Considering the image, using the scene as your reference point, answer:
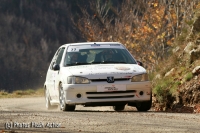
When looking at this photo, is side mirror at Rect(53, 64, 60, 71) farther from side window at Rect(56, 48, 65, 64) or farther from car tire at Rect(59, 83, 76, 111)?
side window at Rect(56, 48, 65, 64)

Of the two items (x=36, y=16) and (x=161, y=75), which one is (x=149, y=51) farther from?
(x=36, y=16)

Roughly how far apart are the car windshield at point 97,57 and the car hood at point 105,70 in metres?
0.41

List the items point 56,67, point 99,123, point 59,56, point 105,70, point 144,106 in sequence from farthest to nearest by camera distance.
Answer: point 59,56
point 56,67
point 144,106
point 105,70
point 99,123

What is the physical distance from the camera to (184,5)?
36.6m

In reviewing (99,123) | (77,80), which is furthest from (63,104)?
(99,123)

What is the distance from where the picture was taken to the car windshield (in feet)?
55.6

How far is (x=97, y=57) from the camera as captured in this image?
17109 millimetres

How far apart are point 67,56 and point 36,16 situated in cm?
9075

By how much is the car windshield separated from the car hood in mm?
412

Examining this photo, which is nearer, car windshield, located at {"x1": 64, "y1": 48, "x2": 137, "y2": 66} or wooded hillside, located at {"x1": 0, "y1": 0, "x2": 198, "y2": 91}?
car windshield, located at {"x1": 64, "y1": 48, "x2": 137, "y2": 66}

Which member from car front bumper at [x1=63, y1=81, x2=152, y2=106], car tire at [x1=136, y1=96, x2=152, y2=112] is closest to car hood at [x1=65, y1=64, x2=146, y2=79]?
car front bumper at [x1=63, y1=81, x2=152, y2=106]

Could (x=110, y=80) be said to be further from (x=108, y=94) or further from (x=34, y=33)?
(x=34, y=33)

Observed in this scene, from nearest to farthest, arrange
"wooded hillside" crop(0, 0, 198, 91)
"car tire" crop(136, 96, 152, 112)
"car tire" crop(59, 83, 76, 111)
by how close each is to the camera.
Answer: "car tire" crop(59, 83, 76, 111) < "car tire" crop(136, 96, 152, 112) < "wooded hillside" crop(0, 0, 198, 91)

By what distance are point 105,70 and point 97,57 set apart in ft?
3.95
